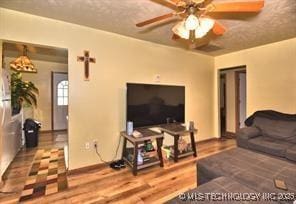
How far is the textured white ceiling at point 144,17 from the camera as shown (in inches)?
85.4

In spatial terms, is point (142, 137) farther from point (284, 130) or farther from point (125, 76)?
point (284, 130)

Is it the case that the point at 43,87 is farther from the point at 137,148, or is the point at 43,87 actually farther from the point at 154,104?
the point at 137,148

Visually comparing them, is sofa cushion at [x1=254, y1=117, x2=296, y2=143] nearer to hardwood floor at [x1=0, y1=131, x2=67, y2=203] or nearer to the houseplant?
hardwood floor at [x1=0, y1=131, x2=67, y2=203]

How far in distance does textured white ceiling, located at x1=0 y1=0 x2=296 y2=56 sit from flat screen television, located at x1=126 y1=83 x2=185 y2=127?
3.22 ft

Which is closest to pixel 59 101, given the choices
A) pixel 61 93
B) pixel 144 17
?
pixel 61 93

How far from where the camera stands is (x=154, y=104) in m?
3.38

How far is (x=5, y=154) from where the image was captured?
275 cm

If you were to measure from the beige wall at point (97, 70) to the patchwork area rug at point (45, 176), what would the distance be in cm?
30

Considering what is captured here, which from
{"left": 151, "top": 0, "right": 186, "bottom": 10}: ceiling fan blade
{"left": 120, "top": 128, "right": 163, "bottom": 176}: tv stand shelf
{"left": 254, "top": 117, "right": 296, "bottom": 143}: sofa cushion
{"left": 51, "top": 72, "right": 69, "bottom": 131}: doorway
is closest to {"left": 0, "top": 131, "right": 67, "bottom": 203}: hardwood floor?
{"left": 51, "top": 72, "right": 69, "bottom": 131}: doorway

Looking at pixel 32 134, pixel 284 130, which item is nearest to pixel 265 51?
pixel 284 130

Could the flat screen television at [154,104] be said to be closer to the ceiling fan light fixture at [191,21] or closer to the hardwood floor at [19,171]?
the ceiling fan light fixture at [191,21]

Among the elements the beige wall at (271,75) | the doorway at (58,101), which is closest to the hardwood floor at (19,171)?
the doorway at (58,101)

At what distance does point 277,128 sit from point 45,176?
4.00 meters

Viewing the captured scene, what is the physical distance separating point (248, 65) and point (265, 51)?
45 centimetres
